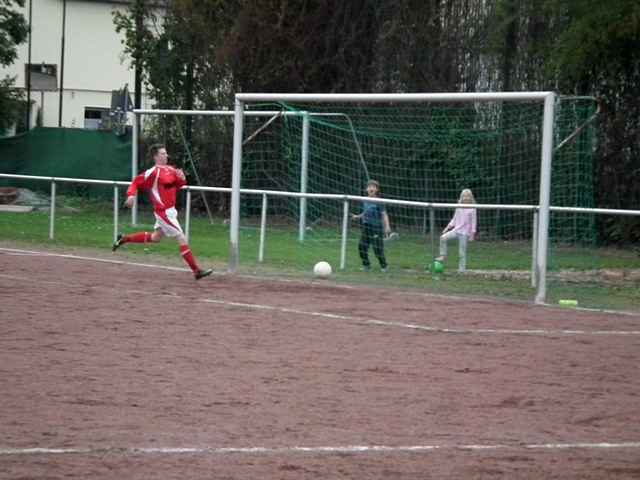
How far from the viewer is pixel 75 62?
55625 millimetres

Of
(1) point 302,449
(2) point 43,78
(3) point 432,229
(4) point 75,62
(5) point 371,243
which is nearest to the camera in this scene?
(1) point 302,449

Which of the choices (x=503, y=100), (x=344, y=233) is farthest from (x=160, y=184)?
(x=503, y=100)

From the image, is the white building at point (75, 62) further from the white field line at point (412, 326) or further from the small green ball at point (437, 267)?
the white field line at point (412, 326)

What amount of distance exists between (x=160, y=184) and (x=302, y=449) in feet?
34.7

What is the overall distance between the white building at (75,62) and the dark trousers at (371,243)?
123 ft

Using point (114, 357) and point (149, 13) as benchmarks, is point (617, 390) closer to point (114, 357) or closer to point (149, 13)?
point (114, 357)

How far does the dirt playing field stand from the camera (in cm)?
696

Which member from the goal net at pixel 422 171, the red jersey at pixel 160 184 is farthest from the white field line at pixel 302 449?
the red jersey at pixel 160 184

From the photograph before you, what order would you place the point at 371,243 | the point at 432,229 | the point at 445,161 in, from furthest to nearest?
the point at 445,161 < the point at 371,243 < the point at 432,229

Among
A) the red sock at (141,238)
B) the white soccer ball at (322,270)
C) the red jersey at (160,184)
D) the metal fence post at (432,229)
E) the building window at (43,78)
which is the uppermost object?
the building window at (43,78)

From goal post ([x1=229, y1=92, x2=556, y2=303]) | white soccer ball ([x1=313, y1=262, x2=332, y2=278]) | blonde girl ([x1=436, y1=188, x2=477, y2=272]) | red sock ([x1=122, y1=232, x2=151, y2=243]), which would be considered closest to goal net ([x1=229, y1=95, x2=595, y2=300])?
blonde girl ([x1=436, y1=188, x2=477, y2=272])

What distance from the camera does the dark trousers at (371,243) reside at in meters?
19.0

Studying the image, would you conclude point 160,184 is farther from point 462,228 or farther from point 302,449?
point 302,449

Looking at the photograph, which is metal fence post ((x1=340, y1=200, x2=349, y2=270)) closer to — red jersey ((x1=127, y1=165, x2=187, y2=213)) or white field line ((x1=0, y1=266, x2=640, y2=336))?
red jersey ((x1=127, y1=165, x2=187, y2=213))
